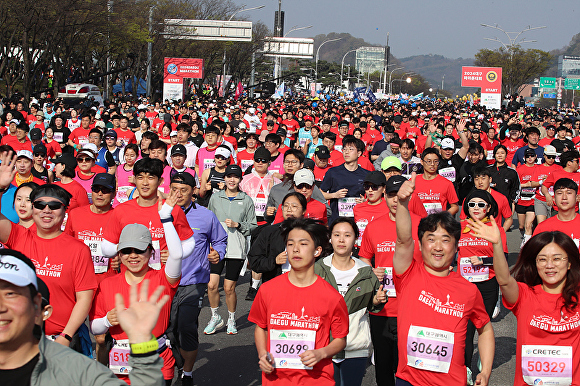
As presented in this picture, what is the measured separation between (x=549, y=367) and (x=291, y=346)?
1.58m

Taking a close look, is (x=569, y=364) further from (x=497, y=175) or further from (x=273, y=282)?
(x=497, y=175)

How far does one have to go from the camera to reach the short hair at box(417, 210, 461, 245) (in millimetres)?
4207

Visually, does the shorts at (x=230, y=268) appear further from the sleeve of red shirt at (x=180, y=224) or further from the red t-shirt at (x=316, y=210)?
the sleeve of red shirt at (x=180, y=224)

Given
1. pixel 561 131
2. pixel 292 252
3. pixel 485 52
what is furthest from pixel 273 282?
pixel 485 52

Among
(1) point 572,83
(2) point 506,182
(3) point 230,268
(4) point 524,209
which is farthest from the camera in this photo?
(1) point 572,83

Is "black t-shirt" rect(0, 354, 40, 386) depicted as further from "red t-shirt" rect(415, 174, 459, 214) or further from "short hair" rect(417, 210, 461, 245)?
"red t-shirt" rect(415, 174, 459, 214)

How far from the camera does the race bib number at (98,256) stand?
244 inches

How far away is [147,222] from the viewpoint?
18.7 feet

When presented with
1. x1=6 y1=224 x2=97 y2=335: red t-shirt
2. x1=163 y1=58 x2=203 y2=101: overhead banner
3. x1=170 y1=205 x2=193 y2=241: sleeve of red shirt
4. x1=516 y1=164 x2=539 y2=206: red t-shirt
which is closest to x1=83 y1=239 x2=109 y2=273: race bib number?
x1=170 y1=205 x2=193 y2=241: sleeve of red shirt

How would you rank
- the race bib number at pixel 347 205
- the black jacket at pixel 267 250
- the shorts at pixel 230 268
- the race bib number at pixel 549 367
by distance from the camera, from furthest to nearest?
the race bib number at pixel 347 205 → the shorts at pixel 230 268 → the black jacket at pixel 267 250 → the race bib number at pixel 549 367

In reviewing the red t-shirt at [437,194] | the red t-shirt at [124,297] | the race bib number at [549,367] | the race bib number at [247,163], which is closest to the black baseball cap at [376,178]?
the red t-shirt at [437,194]

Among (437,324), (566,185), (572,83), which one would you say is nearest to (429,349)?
(437,324)

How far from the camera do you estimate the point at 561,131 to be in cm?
1538

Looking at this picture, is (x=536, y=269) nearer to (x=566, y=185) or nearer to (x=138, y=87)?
(x=566, y=185)
